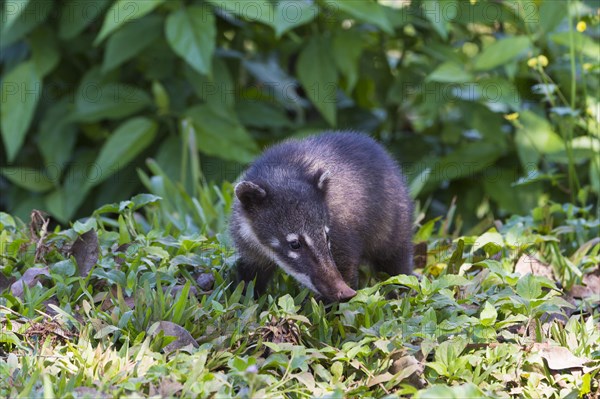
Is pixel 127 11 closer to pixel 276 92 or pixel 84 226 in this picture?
pixel 84 226

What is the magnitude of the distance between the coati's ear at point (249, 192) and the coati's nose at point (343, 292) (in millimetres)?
696

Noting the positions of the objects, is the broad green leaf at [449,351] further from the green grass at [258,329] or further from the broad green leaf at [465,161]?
the broad green leaf at [465,161]

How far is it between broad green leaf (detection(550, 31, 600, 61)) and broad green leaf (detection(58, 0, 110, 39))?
3.69 m

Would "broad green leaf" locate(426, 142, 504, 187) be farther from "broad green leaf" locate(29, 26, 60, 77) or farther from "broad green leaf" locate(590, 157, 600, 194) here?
"broad green leaf" locate(29, 26, 60, 77)

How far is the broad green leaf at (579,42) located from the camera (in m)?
6.39

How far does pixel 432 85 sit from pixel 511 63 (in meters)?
0.72

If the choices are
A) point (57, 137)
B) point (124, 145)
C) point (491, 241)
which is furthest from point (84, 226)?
point (57, 137)

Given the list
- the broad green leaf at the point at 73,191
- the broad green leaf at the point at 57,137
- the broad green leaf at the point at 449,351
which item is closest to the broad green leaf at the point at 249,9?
the broad green leaf at the point at 73,191

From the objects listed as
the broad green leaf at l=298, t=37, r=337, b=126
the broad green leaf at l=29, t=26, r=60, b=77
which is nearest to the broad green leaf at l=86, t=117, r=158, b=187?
the broad green leaf at l=29, t=26, r=60, b=77

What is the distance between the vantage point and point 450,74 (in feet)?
22.4

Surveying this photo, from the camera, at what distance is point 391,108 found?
27.5 feet

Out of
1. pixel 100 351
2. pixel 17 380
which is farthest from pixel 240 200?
pixel 17 380

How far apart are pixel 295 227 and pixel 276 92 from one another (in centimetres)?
378

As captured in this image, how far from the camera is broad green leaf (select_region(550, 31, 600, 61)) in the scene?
639cm
